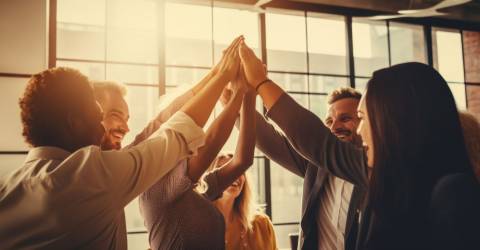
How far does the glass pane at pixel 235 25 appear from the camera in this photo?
3.86 meters

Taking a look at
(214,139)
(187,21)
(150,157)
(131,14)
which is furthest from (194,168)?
(187,21)

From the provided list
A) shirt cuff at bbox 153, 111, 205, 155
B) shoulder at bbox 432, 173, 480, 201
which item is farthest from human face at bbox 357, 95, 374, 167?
shirt cuff at bbox 153, 111, 205, 155

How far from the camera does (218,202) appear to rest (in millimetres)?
2289

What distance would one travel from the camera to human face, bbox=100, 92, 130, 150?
1.44 m

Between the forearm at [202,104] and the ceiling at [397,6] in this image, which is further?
the ceiling at [397,6]

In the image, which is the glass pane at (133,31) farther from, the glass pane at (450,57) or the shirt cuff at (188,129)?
the glass pane at (450,57)

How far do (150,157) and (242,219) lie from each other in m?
1.47

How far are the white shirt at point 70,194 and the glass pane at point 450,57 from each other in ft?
16.5

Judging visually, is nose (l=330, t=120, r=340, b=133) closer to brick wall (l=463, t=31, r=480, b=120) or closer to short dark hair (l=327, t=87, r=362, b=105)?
short dark hair (l=327, t=87, r=362, b=105)

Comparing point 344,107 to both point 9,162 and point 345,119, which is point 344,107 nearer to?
point 345,119

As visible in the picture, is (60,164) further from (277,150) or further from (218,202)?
(218,202)

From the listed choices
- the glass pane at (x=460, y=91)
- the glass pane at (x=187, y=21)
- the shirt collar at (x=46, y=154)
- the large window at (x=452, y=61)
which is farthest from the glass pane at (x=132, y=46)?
the glass pane at (x=460, y=91)

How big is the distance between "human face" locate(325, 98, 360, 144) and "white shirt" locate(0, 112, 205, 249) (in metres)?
1.23

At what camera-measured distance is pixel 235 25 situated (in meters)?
4.27
